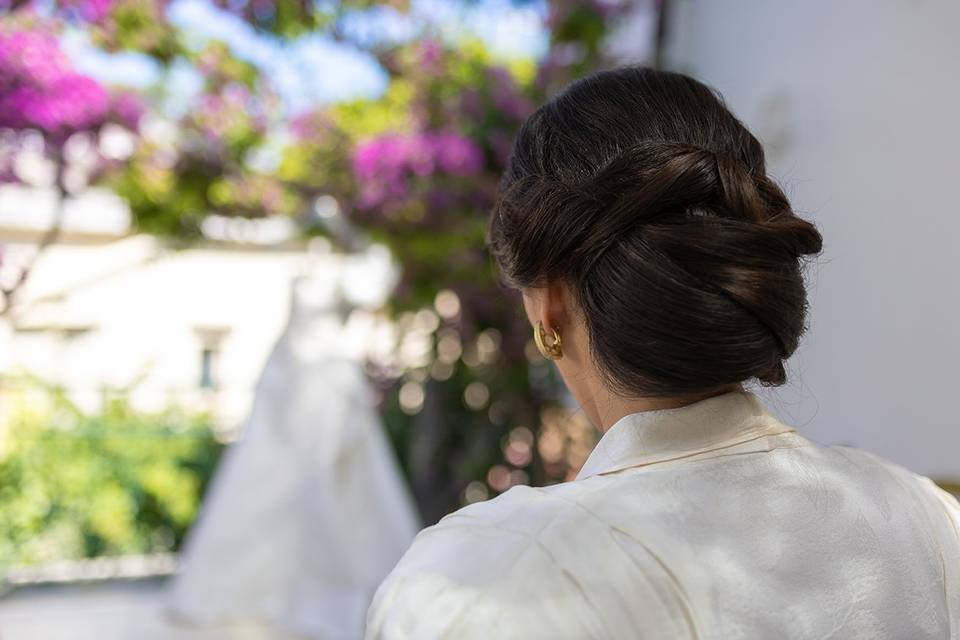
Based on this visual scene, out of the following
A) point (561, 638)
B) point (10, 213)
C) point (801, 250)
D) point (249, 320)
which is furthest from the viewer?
point (249, 320)

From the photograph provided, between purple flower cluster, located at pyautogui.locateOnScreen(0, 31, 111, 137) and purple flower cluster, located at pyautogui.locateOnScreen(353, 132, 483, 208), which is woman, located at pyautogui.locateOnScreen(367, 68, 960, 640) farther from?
purple flower cluster, located at pyautogui.locateOnScreen(353, 132, 483, 208)

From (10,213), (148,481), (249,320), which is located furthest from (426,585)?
(249,320)

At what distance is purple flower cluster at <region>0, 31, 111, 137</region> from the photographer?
82.9 inches

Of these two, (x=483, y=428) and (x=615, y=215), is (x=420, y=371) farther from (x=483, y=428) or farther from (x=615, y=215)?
(x=615, y=215)

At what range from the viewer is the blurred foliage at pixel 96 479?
453cm

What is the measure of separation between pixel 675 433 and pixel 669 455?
18 millimetres

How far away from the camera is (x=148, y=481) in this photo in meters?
4.89

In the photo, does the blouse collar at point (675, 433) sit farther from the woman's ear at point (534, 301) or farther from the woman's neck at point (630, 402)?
the woman's ear at point (534, 301)

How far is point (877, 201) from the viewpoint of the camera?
2.59 meters

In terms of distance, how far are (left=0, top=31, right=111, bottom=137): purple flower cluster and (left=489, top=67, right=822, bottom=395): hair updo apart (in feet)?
5.73

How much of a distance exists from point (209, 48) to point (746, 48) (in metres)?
1.97

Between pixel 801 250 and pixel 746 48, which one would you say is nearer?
pixel 801 250

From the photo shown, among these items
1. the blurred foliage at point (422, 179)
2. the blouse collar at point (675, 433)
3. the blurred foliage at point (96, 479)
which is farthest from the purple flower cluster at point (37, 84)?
the blurred foliage at point (96, 479)

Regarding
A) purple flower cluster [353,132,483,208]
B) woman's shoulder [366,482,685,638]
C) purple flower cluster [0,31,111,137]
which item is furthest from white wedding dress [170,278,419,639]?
woman's shoulder [366,482,685,638]
